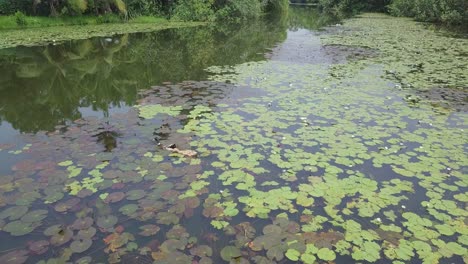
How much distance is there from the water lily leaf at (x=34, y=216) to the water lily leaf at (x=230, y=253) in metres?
2.59

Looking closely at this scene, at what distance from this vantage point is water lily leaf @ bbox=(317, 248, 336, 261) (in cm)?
422

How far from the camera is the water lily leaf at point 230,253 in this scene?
166 inches

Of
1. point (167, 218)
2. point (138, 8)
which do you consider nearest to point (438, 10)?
point (138, 8)

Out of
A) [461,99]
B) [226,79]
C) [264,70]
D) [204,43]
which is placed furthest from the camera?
[204,43]

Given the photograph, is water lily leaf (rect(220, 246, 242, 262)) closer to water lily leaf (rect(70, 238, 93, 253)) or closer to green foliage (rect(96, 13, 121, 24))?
water lily leaf (rect(70, 238, 93, 253))

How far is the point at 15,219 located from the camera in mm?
4867

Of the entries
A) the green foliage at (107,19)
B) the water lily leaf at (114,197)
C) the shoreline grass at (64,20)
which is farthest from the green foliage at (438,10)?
the water lily leaf at (114,197)

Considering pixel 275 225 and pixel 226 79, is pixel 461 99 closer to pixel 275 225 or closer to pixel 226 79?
pixel 226 79

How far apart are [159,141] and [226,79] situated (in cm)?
550

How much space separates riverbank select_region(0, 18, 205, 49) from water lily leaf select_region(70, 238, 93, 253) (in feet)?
56.1

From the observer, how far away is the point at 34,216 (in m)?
4.90

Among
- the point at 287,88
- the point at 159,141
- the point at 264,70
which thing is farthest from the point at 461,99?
the point at 159,141

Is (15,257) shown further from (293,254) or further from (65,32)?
(65,32)

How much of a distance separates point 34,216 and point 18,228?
0.83 ft
